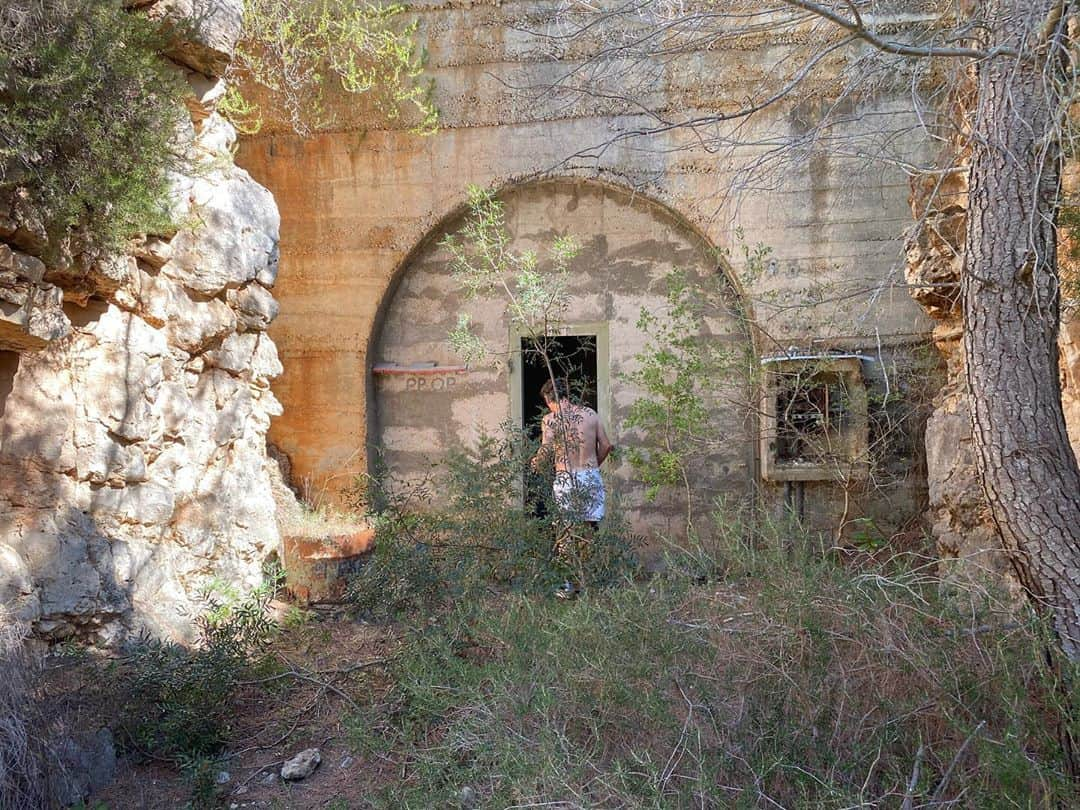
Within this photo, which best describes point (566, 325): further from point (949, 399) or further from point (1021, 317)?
point (1021, 317)

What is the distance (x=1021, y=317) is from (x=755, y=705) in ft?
6.34

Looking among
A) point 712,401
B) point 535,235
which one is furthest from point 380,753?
point 535,235

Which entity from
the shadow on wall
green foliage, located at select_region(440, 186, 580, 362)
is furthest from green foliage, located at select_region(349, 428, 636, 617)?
the shadow on wall

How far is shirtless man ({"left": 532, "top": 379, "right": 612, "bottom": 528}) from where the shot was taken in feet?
17.2

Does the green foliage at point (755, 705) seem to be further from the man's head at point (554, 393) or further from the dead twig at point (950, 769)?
the man's head at point (554, 393)

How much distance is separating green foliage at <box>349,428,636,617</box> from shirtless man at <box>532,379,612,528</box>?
75 millimetres

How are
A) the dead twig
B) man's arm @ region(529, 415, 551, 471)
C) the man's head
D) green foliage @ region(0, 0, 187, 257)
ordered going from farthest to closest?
1. the man's head
2. man's arm @ region(529, 415, 551, 471)
3. green foliage @ region(0, 0, 187, 257)
4. the dead twig

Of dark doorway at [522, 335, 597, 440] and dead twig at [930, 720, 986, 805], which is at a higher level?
dark doorway at [522, 335, 597, 440]

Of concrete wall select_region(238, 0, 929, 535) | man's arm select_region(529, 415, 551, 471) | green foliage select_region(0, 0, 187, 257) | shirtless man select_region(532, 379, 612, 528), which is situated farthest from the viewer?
concrete wall select_region(238, 0, 929, 535)

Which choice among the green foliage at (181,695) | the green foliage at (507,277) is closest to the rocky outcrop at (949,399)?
the green foliage at (507,277)

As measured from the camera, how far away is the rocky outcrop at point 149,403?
4.93 metres

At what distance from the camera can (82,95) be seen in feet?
15.1

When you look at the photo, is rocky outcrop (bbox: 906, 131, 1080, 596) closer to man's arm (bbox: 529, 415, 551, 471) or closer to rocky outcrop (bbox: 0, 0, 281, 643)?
man's arm (bbox: 529, 415, 551, 471)

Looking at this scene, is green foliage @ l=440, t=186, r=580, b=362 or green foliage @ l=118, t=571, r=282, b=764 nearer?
green foliage @ l=118, t=571, r=282, b=764
